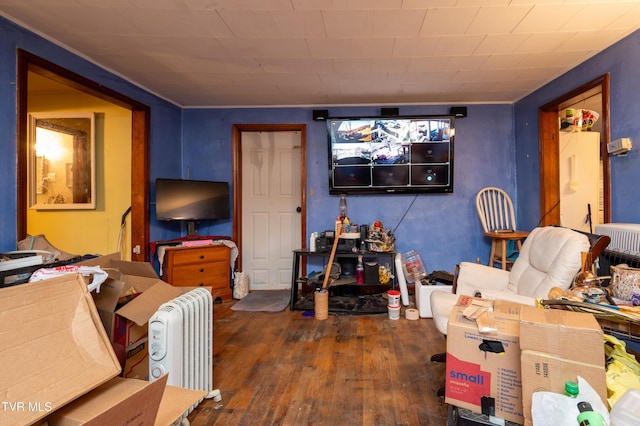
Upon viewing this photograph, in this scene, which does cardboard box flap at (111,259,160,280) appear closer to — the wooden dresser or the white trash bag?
the wooden dresser

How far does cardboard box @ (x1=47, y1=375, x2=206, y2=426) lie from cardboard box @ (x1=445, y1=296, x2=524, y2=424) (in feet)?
3.72

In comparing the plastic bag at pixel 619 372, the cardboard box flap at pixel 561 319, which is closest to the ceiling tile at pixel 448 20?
the cardboard box flap at pixel 561 319

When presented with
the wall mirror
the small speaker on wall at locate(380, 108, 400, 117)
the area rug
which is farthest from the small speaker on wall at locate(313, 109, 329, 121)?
the wall mirror

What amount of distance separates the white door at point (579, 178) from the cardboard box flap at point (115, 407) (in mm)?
3869

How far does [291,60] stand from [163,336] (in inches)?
91.6

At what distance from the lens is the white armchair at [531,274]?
179 centimetres

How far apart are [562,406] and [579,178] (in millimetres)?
3071

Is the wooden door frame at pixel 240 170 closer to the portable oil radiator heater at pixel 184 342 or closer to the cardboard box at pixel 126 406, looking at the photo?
the portable oil radiator heater at pixel 184 342

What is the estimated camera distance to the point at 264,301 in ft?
11.8

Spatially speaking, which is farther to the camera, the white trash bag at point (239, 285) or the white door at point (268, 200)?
the white door at point (268, 200)

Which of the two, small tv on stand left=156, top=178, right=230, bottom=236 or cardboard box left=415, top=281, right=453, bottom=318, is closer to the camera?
cardboard box left=415, top=281, right=453, bottom=318

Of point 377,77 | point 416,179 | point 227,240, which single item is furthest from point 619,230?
point 227,240

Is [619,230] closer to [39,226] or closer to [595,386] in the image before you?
[595,386]

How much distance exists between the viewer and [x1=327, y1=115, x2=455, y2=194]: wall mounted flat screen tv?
3512mm
